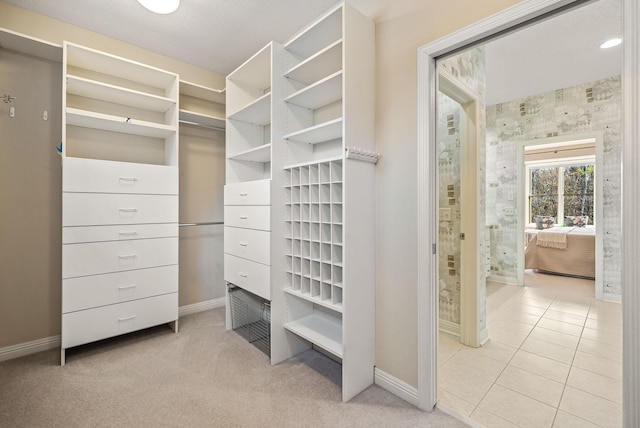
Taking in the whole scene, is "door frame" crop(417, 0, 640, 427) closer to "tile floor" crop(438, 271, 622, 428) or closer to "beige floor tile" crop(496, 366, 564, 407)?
"tile floor" crop(438, 271, 622, 428)

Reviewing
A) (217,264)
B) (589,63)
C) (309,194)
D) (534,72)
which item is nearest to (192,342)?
(217,264)

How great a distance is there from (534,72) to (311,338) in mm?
3774

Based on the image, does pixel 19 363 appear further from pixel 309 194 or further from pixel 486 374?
pixel 486 374

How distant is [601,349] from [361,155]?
2536 millimetres

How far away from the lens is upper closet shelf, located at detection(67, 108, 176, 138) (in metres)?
2.24

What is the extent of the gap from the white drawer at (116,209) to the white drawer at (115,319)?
66cm

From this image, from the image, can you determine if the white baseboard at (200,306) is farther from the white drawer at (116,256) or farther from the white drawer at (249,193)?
the white drawer at (249,193)

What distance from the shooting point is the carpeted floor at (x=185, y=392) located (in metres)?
1.55

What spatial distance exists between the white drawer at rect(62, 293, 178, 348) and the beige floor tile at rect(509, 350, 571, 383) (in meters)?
2.82

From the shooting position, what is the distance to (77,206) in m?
2.10

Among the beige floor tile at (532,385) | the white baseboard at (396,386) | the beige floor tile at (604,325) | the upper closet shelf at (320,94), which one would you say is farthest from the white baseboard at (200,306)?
the beige floor tile at (604,325)

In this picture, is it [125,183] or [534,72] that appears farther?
[534,72]

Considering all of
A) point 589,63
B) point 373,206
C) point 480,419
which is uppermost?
point 589,63

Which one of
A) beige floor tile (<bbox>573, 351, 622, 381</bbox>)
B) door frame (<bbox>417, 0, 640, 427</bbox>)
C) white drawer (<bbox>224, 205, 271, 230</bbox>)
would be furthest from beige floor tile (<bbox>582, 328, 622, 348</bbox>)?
white drawer (<bbox>224, 205, 271, 230</bbox>)
